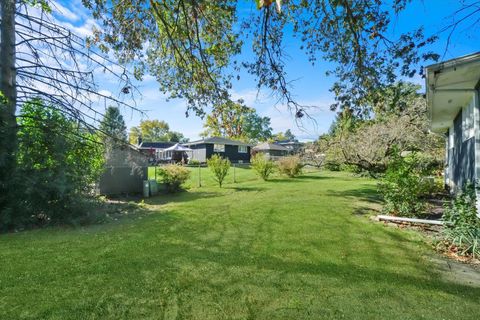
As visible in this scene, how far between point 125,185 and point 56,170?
18.2 feet

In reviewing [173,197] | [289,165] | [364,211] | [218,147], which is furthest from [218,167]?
[218,147]

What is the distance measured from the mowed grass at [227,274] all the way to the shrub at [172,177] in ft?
20.2

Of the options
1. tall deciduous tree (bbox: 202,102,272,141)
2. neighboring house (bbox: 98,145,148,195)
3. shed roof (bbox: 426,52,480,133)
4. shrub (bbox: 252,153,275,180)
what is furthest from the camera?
shrub (bbox: 252,153,275,180)

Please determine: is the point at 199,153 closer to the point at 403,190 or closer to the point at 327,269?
the point at 403,190

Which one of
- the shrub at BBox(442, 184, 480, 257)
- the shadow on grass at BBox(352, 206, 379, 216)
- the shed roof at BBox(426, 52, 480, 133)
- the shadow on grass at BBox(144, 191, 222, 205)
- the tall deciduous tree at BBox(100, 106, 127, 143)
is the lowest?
the shadow on grass at BBox(144, 191, 222, 205)

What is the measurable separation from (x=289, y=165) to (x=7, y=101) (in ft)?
52.6

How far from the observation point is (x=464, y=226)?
4.93 meters

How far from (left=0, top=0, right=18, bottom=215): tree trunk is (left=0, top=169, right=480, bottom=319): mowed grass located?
167cm

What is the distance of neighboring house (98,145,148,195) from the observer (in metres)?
12.0

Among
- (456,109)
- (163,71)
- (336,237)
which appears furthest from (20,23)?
(456,109)

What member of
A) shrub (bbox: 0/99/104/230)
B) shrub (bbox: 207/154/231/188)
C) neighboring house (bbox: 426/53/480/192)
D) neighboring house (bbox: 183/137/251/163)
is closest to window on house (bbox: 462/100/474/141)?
neighboring house (bbox: 426/53/480/192)

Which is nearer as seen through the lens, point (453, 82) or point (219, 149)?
point (453, 82)

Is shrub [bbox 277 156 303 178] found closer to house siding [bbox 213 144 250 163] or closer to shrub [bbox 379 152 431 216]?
shrub [bbox 379 152 431 216]

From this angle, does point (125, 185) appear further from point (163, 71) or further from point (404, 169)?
point (404, 169)
